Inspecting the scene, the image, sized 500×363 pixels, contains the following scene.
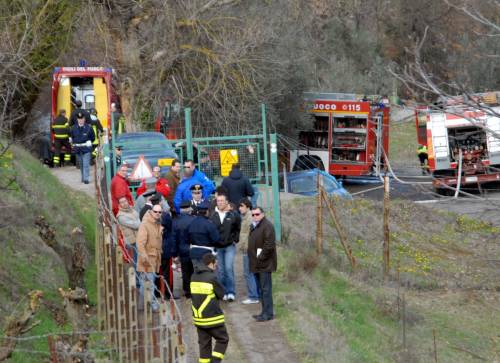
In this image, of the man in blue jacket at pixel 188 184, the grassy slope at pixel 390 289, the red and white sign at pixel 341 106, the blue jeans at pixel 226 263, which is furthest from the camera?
the red and white sign at pixel 341 106

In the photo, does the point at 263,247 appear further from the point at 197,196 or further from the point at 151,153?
the point at 151,153

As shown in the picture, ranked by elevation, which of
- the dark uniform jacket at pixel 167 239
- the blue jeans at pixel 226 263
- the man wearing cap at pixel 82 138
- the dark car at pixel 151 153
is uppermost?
the man wearing cap at pixel 82 138

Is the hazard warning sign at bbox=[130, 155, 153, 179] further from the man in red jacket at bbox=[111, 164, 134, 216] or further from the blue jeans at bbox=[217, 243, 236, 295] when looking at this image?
the blue jeans at bbox=[217, 243, 236, 295]

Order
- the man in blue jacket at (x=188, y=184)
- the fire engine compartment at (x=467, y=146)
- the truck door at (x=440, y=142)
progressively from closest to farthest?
the man in blue jacket at (x=188, y=184), the fire engine compartment at (x=467, y=146), the truck door at (x=440, y=142)

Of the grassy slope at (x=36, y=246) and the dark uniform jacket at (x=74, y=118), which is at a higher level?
the dark uniform jacket at (x=74, y=118)

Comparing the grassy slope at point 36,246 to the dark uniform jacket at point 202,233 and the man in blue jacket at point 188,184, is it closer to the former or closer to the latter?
the man in blue jacket at point 188,184

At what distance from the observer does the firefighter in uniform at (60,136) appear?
24844mm

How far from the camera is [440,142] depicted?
30.5m

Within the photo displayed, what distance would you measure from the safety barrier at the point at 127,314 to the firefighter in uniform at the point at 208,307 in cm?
46

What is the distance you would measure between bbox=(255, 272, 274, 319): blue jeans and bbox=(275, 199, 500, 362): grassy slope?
30cm

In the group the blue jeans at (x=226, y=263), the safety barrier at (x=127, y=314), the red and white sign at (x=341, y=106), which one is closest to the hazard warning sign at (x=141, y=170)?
the safety barrier at (x=127, y=314)

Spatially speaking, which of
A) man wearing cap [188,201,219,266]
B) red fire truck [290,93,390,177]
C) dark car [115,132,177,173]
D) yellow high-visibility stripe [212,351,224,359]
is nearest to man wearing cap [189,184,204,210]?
man wearing cap [188,201,219,266]

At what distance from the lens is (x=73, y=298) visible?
11.0 m

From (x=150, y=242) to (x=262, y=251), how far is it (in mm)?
1495
